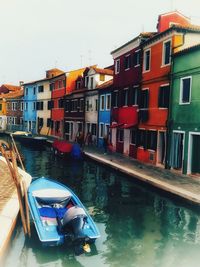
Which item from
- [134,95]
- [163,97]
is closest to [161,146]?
[163,97]

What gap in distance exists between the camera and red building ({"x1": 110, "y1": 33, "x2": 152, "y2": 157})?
955 inches

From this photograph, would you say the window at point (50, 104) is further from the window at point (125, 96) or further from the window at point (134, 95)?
the window at point (134, 95)

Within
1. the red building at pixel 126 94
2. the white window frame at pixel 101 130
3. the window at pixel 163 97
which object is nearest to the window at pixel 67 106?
the white window frame at pixel 101 130

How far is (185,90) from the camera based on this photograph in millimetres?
18188

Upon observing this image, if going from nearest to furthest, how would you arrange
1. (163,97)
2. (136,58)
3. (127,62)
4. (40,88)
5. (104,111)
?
(163,97), (136,58), (127,62), (104,111), (40,88)

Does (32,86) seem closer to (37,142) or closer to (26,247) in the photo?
(37,142)

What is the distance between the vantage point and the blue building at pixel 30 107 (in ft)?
169

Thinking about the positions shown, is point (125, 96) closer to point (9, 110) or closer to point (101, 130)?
point (101, 130)

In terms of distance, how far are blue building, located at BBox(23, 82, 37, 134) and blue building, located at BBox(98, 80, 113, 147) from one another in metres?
21.1

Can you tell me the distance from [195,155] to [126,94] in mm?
10349

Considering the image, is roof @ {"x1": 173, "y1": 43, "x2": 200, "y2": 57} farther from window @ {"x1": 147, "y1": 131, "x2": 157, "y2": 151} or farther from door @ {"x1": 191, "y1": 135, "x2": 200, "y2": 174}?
window @ {"x1": 147, "y1": 131, "x2": 157, "y2": 151}

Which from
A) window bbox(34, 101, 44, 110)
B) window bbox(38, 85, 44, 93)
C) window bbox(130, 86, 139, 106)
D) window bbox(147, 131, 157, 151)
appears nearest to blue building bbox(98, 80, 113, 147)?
window bbox(130, 86, 139, 106)

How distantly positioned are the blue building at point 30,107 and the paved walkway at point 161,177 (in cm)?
3008

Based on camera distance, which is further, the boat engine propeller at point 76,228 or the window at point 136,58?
the window at point 136,58
